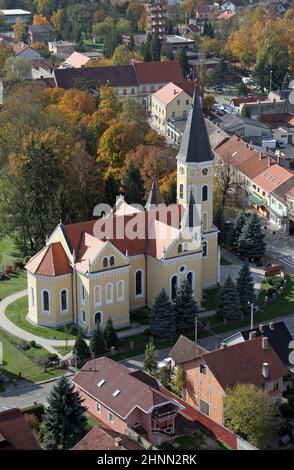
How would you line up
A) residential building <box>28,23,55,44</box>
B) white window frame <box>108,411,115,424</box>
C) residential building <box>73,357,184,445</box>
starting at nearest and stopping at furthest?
residential building <box>73,357,184,445</box> < white window frame <box>108,411,115,424</box> < residential building <box>28,23,55,44</box>

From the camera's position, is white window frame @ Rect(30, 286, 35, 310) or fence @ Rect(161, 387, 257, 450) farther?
white window frame @ Rect(30, 286, 35, 310)

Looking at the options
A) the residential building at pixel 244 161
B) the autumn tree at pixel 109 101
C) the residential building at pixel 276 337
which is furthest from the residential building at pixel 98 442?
the autumn tree at pixel 109 101

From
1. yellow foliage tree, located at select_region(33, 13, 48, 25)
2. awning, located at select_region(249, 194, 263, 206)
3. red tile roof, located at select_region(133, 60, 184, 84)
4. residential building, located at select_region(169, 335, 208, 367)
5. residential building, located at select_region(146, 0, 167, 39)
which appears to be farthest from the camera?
yellow foliage tree, located at select_region(33, 13, 48, 25)

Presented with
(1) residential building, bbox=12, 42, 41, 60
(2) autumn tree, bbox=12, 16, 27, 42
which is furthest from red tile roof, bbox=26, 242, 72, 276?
(2) autumn tree, bbox=12, 16, 27, 42

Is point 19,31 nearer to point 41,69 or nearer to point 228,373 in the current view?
point 41,69

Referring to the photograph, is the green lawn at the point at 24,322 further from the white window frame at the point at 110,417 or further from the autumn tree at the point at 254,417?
the autumn tree at the point at 254,417

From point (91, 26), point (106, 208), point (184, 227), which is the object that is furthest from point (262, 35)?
point (184, 227)

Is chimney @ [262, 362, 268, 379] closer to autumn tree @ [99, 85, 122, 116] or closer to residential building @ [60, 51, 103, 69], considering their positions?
autumn tree @ [99, 85, 122, 116]

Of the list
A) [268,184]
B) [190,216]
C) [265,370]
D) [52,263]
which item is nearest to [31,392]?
[52,263]

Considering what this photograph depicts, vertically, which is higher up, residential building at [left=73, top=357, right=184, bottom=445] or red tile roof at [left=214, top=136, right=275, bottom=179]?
red tile roof at [left=214, top=136, right=275, bottom=179]
